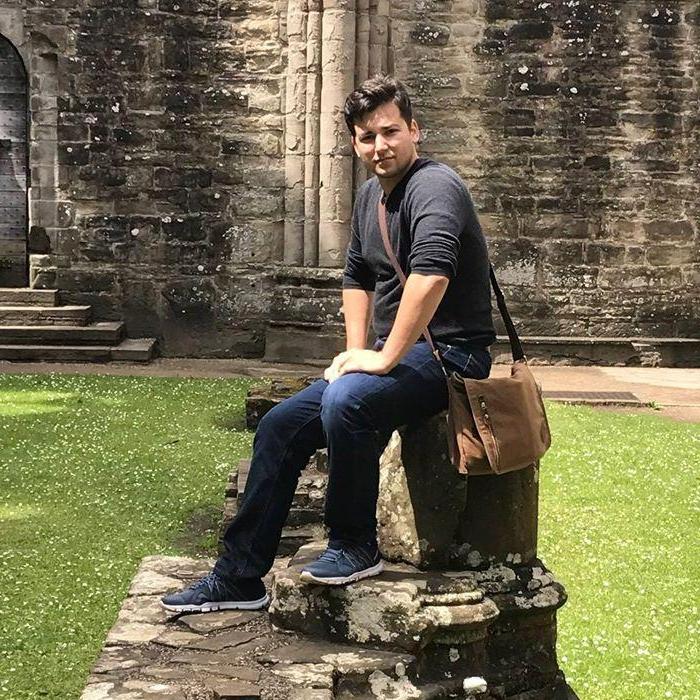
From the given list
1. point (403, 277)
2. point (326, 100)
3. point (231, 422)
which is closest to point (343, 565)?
point (403, 277)

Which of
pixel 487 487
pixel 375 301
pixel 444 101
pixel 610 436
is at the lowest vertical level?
pixel 610 436

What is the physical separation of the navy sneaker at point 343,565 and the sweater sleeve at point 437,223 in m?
0.84

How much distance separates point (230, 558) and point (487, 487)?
822 millimetres

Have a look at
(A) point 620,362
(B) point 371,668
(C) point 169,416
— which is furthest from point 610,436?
(B) point 371,668

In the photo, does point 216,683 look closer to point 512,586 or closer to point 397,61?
point 512,586

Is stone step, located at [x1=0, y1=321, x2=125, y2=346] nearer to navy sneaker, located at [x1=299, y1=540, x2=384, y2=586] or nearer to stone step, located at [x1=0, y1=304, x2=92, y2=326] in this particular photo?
stone step, located at [x1=0, y1=304, x2=92, y2=326]

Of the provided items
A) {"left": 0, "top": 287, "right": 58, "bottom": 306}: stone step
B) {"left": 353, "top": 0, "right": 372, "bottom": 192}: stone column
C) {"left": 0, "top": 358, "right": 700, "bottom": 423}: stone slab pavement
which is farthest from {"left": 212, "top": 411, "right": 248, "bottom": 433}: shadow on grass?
{"left": 0, "top": 287, "right": 58, "bottom": 306}: stone step

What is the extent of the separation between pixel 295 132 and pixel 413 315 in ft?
29.6

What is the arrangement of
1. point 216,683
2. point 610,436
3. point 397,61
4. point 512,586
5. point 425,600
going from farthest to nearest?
point 397,61, point 610,436, point 512,586, point 425,600, point 216,683

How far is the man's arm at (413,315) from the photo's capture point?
334cm

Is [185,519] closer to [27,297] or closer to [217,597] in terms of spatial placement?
[217,597]

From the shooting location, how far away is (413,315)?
132 inches

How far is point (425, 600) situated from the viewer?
328cm

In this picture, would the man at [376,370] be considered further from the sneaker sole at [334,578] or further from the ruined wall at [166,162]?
the ruined wall at [166,162]
